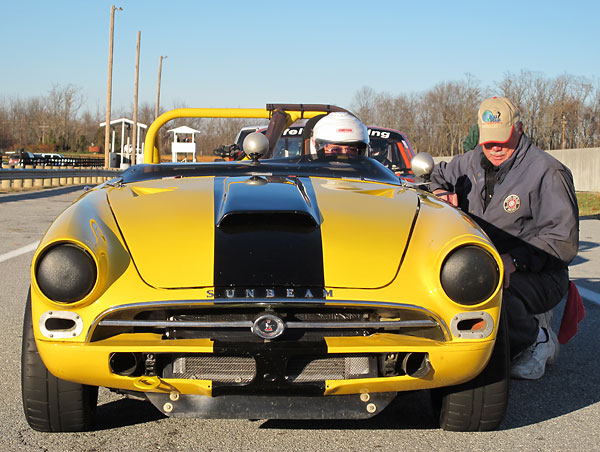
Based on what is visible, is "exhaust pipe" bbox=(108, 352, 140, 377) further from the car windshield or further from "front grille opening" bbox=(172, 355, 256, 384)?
the car windshield

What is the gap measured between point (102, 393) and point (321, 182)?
1.41 m

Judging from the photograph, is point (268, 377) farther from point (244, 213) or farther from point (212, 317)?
point (244, 213)

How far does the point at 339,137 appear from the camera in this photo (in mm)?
5004

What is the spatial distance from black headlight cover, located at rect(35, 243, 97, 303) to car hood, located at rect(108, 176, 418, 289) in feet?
0.62

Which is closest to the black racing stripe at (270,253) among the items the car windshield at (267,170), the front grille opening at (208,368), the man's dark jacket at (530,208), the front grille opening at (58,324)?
the front grille opening at (208,368)

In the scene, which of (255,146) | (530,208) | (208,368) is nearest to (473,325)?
(208,368)

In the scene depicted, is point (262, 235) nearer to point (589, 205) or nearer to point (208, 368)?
point (208, 368)

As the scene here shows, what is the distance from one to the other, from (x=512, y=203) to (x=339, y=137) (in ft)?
4.09

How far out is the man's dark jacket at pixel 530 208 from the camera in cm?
392

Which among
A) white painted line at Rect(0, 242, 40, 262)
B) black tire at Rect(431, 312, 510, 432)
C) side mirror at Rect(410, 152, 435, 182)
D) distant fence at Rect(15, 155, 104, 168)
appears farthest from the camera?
distant fence at Rect(15, 155, 104, 168)

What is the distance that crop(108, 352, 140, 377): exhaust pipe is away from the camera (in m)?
2.74

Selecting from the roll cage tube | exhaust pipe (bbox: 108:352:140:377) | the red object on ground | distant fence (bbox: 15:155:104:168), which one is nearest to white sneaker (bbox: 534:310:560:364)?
the red object on ground

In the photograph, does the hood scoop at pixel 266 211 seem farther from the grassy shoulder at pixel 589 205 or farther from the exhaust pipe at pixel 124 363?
the grassy shoulder at pixel 589 205

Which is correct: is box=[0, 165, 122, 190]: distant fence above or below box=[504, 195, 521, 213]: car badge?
below
